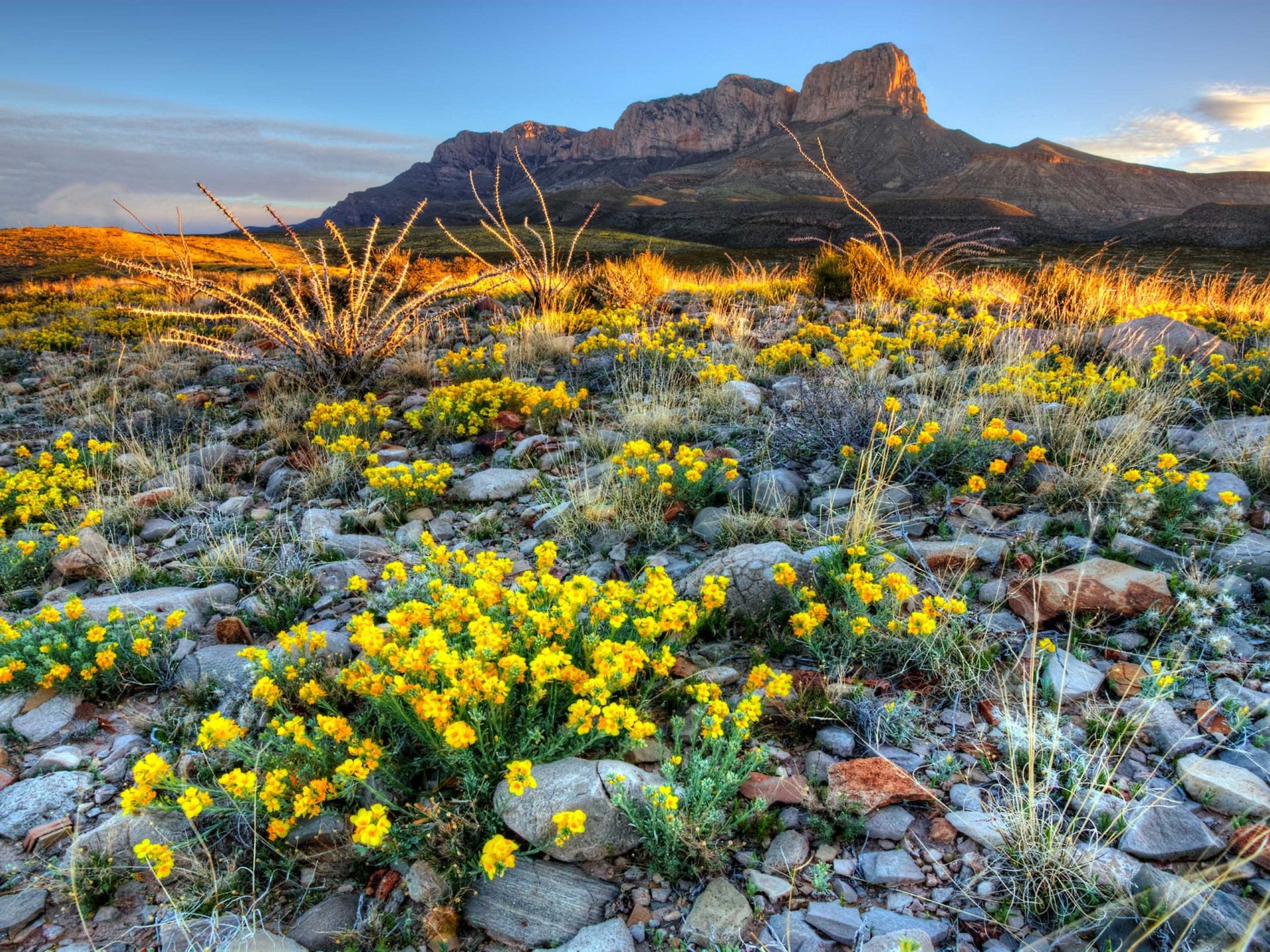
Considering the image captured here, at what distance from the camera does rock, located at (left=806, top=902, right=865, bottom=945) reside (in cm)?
199

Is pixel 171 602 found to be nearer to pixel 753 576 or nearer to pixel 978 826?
pixel 753 576

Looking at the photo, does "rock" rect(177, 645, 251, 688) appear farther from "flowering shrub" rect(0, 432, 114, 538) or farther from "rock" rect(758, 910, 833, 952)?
"flowering shrub" rect(0, 432, 114, 538)

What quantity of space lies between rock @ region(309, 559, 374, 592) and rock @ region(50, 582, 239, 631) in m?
0.49

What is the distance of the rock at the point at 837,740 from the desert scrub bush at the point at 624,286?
899 cm

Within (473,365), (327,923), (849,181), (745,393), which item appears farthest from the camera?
(849,181)

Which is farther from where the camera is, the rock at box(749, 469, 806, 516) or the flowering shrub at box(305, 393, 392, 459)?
the flowering shrub at box(305, 393, 392, 459)

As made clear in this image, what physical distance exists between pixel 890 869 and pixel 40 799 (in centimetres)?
310

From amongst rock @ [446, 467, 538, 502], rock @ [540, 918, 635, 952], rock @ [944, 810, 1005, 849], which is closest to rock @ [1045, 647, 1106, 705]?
rock @ [944, 810, 1005, 849]

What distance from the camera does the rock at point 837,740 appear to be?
262cm

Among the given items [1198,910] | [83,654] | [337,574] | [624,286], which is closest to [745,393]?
[337,574]

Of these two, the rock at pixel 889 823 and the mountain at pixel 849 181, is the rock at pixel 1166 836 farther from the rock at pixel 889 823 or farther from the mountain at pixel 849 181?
the mountain at pixel 849 181

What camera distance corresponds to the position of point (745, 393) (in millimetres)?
6324

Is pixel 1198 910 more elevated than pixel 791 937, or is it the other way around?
pixel 1198 910

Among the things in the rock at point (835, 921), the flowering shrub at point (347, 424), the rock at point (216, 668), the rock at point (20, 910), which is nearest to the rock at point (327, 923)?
the rock at point (20, 910)
